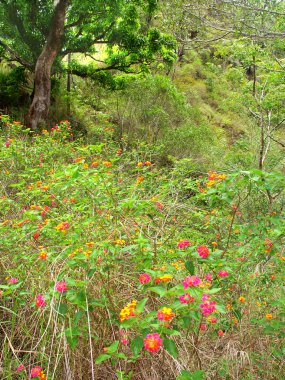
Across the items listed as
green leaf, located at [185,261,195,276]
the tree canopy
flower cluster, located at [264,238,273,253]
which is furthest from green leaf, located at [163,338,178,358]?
the tree canopy

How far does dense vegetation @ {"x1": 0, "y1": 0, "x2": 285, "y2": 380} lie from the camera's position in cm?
154

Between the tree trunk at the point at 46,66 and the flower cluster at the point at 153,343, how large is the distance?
6.41m

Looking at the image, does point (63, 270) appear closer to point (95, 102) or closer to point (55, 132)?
point (55, 132)

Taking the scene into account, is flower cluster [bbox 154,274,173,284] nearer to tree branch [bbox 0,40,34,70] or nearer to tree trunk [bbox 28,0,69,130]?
tree trunk [bbox 28,0,69,130]

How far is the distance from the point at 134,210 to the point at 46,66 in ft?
19.7

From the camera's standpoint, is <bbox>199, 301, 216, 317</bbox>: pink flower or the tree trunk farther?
the tree trunk

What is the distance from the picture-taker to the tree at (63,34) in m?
6.79

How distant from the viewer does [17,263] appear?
2221mm

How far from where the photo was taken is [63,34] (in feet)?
23.7

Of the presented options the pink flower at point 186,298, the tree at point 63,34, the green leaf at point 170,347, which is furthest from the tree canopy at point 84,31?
the green leaf at point 170,347

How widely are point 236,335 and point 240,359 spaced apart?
0.51 feet

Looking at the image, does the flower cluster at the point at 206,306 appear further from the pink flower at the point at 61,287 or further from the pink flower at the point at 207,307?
the pink flower at the point at 61,287

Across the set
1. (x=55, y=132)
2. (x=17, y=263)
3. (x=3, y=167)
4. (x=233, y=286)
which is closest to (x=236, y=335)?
(x=233, y=286)

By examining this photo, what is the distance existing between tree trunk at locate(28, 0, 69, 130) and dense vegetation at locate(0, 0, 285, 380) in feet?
0.09
